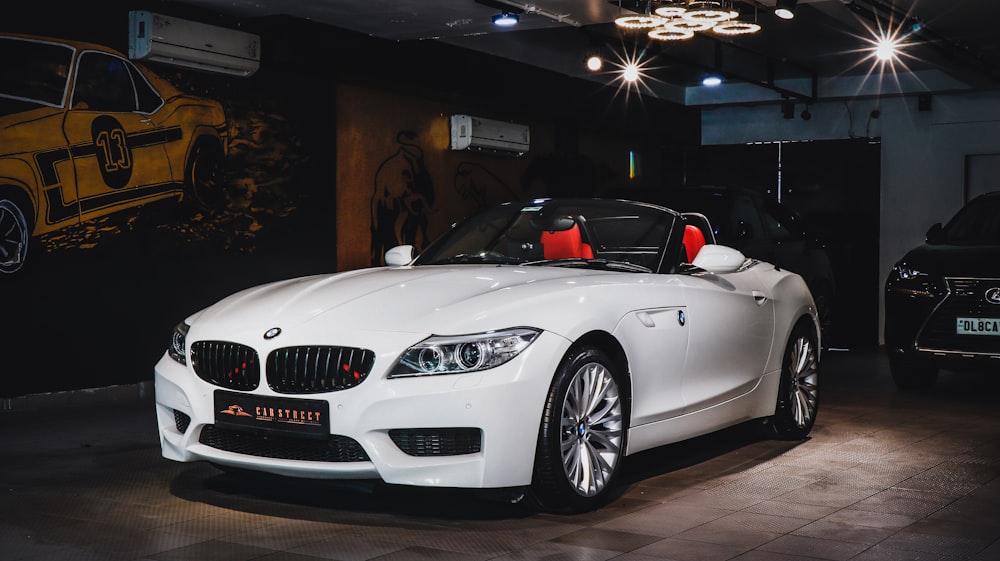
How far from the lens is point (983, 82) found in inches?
539

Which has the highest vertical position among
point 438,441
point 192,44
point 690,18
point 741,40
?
point 741,40

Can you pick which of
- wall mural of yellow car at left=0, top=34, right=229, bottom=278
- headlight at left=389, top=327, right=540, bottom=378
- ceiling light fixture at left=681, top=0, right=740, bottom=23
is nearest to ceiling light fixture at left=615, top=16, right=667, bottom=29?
ceiling light fixture at left=681, top=0, right=740, bottom=23

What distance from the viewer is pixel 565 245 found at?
548 centimetres

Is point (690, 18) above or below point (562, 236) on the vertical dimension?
above

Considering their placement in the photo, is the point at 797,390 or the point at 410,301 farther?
the point at 797,390

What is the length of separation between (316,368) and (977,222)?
21.9 feet

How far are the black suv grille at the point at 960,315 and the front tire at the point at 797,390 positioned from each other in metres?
1.91

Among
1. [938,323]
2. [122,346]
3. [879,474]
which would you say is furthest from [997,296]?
[122,346]

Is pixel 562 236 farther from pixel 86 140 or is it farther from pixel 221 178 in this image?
pixel 221 178

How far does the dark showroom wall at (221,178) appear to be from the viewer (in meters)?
7.66

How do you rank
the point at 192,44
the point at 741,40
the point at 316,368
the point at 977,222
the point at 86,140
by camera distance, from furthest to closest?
1. the point at 741,40
2. the point at 977,222
3. the point at 192,44
4. the point at 86,140
5. the point at 316,368

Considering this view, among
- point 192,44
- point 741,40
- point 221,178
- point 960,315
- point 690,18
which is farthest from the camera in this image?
point 741,40

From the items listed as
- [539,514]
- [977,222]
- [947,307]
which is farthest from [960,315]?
[539,514]

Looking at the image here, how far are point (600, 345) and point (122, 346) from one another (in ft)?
15.7
